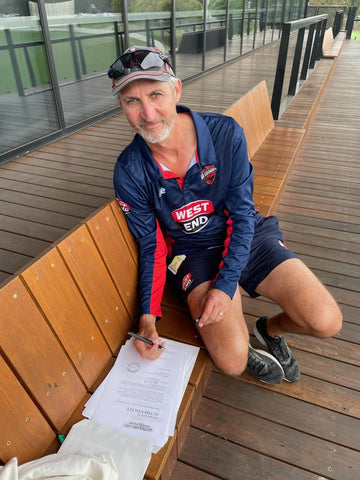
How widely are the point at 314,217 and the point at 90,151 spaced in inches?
99.3

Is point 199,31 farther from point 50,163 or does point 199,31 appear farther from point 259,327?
point 259,327

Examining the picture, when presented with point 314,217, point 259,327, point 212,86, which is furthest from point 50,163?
point 212,86

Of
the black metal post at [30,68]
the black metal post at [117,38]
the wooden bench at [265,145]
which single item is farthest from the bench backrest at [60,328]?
the black metal post at [117,38]

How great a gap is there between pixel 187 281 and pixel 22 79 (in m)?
3.20

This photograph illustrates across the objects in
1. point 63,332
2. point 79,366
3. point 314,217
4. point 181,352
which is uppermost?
point 63,332

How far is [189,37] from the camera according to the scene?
690cm

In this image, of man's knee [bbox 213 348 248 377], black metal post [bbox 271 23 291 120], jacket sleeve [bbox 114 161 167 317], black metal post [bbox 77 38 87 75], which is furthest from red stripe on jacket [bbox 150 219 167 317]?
black metal post [bbox 77 38 87 75]

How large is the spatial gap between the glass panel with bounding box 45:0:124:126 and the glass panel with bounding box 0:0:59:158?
25cm

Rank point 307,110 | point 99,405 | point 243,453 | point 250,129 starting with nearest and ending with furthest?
point 99,405 < point 243,453 < point 250,129 < point 307,110

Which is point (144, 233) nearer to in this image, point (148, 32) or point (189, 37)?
point (148, 32)

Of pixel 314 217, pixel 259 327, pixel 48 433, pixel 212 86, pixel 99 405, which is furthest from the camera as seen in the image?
pixel 212 86

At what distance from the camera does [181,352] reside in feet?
5.01

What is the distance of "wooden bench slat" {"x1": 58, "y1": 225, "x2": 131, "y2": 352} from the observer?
1328 mm

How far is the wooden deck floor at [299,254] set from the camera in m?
1.45
